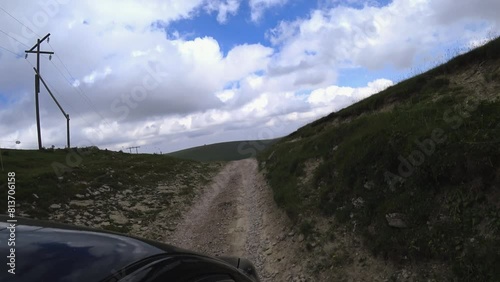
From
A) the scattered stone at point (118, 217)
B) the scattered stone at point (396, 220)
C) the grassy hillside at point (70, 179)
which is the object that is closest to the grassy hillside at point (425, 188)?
the scattered stone at point (396, 220)

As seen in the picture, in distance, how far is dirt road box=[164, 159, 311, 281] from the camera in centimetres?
774

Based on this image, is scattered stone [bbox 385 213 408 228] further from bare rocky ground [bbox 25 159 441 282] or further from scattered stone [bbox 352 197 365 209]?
scattered stone [bbox 352 197 365 209]

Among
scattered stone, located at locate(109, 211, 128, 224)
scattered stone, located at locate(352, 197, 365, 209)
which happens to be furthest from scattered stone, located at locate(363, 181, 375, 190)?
scattered stone, located at locate(109, 211, 128, 224)

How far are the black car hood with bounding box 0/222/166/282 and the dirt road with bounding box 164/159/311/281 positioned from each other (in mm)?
5339

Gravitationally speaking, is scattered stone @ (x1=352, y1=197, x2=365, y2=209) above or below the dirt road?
above

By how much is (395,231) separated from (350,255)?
1029 mm

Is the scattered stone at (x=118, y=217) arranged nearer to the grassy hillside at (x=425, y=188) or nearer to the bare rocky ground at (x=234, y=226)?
the bare rocky ground at (x=234, y=226)

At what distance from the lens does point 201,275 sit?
2.40 metres

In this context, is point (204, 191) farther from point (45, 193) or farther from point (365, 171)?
point (365, 171)

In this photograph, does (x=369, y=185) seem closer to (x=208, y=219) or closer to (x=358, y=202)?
(x=358, y=202)

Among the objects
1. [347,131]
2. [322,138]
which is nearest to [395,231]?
[347,131]

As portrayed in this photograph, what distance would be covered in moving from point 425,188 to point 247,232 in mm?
5450

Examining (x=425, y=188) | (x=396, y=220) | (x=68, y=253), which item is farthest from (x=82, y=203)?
(x=68, y=253)

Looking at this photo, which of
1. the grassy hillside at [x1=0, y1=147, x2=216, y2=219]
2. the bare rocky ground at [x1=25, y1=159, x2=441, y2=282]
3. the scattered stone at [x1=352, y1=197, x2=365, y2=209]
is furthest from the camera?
the grassy hillside at [x1=0, y1=147, x2=216, y2=219]
